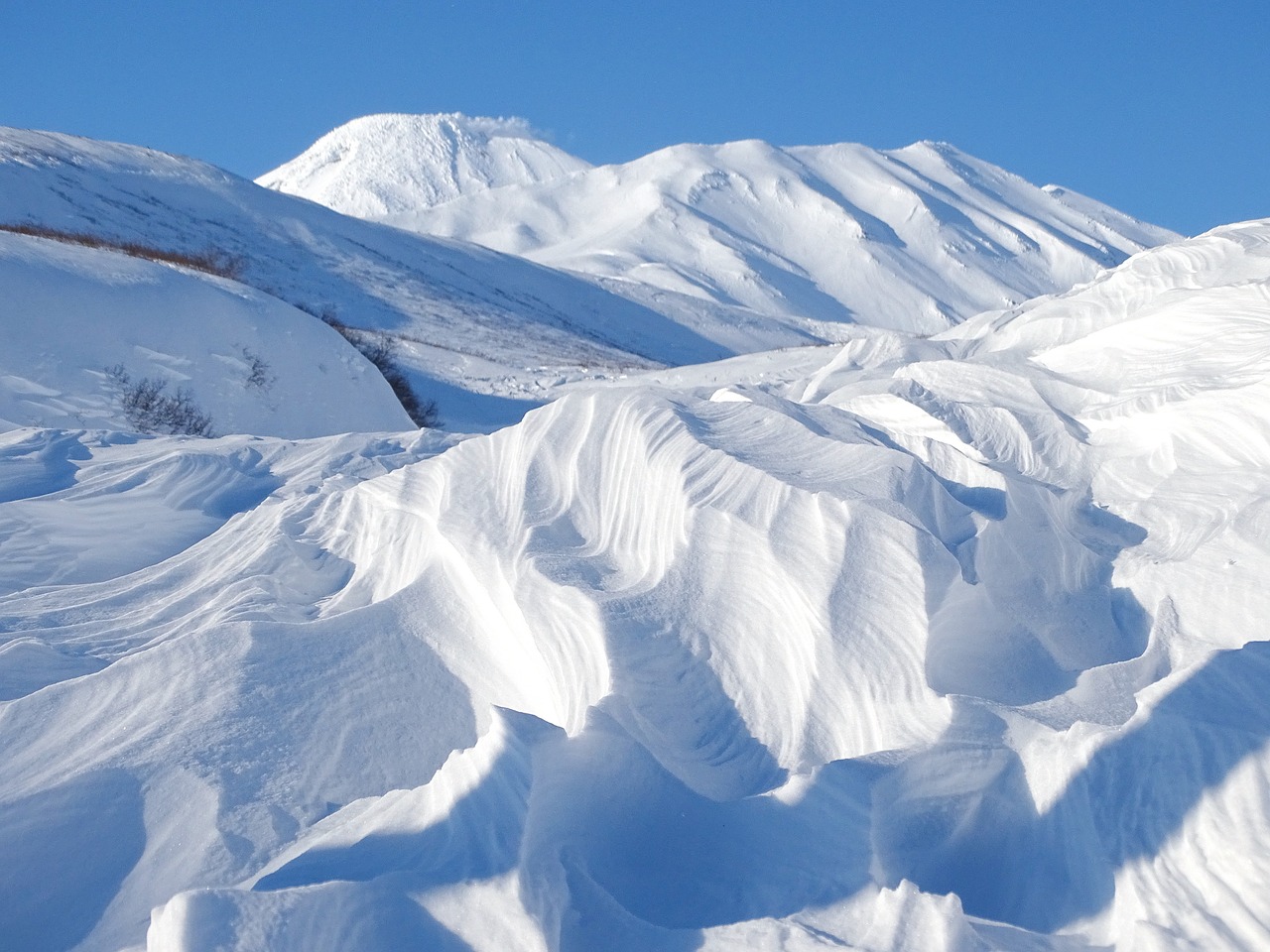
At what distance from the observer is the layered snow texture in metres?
2.22

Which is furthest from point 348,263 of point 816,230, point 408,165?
point 408,165

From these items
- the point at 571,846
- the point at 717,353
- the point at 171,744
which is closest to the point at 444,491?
Answer: the point at 171,744

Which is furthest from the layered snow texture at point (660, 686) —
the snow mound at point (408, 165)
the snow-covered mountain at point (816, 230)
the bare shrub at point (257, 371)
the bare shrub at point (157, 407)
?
the snow mound at point (408, 165)

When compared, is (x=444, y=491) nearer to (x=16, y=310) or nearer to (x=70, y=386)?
(x=70, y=386)

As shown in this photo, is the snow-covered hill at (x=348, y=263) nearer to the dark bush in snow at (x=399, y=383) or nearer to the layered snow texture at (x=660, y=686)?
the dark bush in snow at (x=399, y=383)

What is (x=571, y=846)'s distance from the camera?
226 centimetres

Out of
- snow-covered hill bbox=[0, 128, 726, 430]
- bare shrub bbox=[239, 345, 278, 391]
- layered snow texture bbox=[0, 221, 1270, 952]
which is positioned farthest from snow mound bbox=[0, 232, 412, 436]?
snow-covered hill bbox=[0, 128, 726, 430]

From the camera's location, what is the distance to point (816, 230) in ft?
211

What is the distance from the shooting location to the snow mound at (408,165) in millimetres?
109312

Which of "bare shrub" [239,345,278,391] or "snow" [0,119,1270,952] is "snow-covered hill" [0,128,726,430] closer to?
"bare shrub" [239,345,278,391]

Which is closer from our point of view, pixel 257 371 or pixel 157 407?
pixel 157 407

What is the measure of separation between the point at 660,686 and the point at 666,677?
5 cm

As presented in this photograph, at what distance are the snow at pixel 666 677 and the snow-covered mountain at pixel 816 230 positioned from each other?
39.6 meters

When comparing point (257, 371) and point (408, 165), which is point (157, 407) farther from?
point (408, 165)
